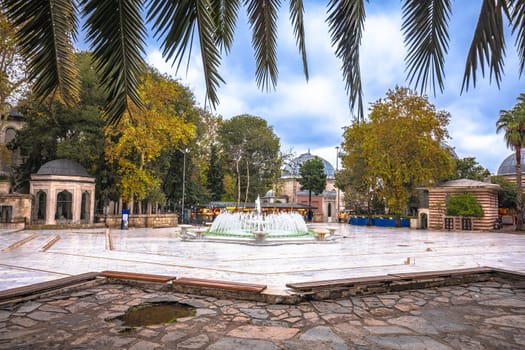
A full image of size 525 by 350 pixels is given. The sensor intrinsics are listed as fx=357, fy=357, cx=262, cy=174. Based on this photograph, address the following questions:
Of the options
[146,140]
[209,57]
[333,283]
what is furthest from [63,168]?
[209,57]

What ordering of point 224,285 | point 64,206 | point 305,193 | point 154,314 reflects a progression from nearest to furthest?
point 154,314 < point 224,285 < point 64,206 < point 305,193

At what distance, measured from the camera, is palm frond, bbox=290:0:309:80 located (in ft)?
11.1

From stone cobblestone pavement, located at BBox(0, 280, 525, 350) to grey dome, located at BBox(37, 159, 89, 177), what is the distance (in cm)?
1790

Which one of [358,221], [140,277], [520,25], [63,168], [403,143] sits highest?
[403,143]

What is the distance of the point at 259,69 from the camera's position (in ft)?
11.9

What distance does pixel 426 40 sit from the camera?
2623 millimetres

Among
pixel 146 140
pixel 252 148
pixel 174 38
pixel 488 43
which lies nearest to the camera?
pixel 174 38

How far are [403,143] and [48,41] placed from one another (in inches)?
1046

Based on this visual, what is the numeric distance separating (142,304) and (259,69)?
3.55 meters

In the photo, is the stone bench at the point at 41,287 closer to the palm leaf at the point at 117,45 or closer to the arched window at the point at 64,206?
the palm leaf at the point at 117,45

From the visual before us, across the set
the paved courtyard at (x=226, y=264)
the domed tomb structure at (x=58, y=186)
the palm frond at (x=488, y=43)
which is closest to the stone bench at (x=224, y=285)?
the paved courtyard at (x=226, y=264)

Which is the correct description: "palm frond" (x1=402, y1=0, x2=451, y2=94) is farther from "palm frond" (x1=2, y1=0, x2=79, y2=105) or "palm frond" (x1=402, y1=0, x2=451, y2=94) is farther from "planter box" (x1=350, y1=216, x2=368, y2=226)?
"planter box" (x1=350, y1=216, x2=368, y2=226)

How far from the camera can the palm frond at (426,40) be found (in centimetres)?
260

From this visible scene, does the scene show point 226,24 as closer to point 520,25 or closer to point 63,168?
point 520,25
